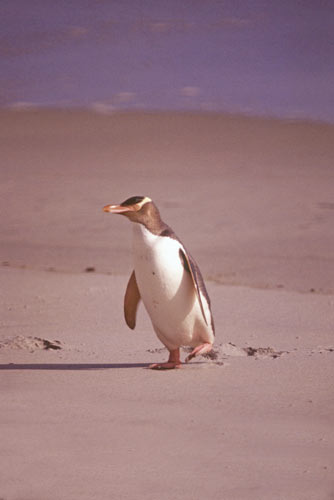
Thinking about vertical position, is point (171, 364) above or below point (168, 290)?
below

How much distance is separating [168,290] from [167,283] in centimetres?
4

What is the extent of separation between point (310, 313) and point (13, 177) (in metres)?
13.6

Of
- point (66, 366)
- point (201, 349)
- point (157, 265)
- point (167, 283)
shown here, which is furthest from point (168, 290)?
point (66, 366)

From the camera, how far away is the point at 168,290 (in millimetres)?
3613

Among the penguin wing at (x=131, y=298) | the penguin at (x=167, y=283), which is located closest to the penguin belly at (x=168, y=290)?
the penguin at (x=167, y=283)

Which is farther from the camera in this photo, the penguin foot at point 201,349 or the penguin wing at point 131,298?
the penguin wing at point 131,298

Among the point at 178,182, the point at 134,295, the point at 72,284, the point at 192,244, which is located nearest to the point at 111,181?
the point at 178,182

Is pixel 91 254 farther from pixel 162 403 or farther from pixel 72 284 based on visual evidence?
pixel 162 403

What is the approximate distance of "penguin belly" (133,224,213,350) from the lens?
355 centimetres

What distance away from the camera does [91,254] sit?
9617 millimetres

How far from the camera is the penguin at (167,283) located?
3545 millimetres

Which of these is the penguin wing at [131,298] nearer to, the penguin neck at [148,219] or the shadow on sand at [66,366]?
the shadow on sand at [66,366]

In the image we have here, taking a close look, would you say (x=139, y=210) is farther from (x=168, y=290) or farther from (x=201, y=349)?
(x=201, y=349)

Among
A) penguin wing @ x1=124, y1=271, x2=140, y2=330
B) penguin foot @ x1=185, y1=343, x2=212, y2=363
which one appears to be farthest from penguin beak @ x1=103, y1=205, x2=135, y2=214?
penguin foot @ x1=185, y1=343, x2=212, y2=363
